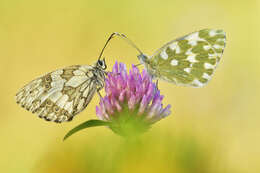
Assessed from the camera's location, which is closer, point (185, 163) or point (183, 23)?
point (185, 163)

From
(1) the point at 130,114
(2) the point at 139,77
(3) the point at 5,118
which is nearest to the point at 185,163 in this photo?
(1) the point at 130,114

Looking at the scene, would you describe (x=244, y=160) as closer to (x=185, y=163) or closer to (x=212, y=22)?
(x=185, y=163)

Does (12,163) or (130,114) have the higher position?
(130,114)

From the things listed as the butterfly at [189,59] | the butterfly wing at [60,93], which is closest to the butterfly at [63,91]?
the butterfly wing at [60,93]

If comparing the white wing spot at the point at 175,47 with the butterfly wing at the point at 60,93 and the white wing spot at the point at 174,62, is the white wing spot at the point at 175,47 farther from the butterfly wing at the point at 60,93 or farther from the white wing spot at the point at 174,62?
the butterfly wing at the point at 60,93

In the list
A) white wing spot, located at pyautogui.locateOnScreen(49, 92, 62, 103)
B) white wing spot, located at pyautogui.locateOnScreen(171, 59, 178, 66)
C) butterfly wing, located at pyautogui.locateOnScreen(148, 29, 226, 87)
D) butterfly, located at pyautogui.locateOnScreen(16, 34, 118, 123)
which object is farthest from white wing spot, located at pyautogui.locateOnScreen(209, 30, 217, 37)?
white wing spot, located at pyautogui.locateOnScreen(49, 92, 62, 103)

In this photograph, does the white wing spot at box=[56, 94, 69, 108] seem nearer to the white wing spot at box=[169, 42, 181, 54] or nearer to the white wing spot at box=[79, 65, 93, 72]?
the white wing spot at box=[79, 65, 93, 72]

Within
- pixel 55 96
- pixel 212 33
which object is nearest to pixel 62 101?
pixel 55 96

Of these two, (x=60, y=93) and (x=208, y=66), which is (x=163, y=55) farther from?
(x=60, y=93)
